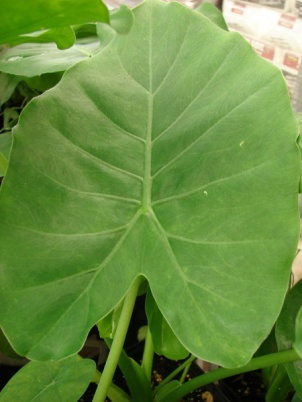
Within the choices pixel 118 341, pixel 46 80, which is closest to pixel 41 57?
pixel 46 80

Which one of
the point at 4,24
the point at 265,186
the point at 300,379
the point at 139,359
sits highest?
the point at 4,24

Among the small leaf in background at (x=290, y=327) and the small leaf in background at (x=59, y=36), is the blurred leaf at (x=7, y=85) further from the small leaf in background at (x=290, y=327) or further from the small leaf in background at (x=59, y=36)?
the small leaf in background at (x=290, y=327)

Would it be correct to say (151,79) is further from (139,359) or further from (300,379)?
(139,359)

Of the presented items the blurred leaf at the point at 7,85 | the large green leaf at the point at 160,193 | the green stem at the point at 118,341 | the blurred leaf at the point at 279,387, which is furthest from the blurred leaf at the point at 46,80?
the blurred leaf at the point at 279,387

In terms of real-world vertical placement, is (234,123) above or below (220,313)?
above

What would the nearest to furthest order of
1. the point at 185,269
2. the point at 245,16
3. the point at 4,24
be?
the point at 4,24, the point at 185,269, the point at 245,16

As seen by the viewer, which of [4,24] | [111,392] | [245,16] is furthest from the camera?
[245,16]

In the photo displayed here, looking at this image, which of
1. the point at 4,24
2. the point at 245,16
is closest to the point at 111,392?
the point at 4,24
